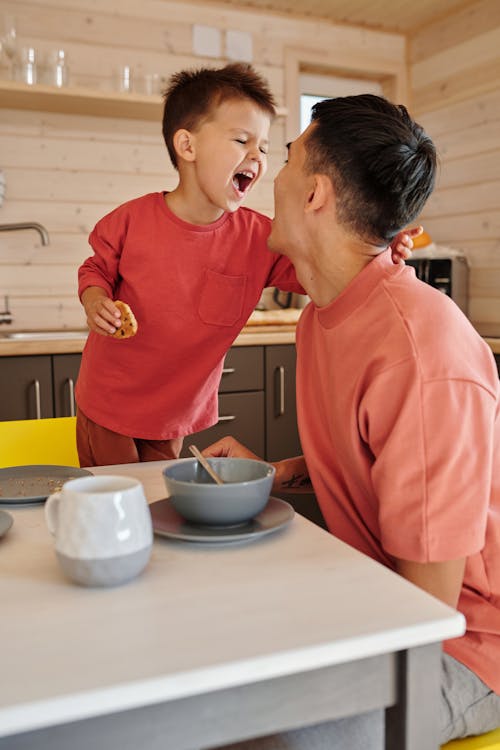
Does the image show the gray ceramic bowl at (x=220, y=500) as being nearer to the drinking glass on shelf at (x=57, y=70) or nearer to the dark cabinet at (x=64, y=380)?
the dark cabinet at (x=64, y=380)

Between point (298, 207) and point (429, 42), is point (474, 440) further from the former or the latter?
point (429, 42)

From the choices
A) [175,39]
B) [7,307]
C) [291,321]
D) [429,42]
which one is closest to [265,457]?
[291,321]

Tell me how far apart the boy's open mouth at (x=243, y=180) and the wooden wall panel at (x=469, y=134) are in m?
2.01

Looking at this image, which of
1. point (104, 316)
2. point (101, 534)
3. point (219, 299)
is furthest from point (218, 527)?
point (219, 299)

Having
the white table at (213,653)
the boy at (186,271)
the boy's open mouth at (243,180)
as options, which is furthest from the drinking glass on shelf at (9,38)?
the white table at (213,653)

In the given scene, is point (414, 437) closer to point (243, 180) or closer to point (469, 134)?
point (243, 180)

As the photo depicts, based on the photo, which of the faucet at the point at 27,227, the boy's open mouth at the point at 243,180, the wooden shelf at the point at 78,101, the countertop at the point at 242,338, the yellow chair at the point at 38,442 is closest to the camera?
the yellow chair at the point at 38,442

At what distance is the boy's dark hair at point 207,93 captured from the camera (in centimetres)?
188

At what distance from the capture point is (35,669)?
607 mm

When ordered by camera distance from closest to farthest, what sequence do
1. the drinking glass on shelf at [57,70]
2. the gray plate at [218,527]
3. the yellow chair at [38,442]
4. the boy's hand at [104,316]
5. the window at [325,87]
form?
the gray plate at [218,527], the boy's hand at [104,316], the yellow chair at [38,442], the drinking glass on shelf at [57,70], the window at [325,87]

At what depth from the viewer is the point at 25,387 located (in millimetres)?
2908

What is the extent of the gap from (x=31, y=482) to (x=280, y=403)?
2.22 meters

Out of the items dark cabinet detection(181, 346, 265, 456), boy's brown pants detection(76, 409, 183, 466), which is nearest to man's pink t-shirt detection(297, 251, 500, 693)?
boy's brown pants detection(76, 409, 183, 466)

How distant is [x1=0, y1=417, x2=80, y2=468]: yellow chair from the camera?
1649mm
